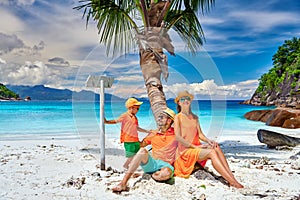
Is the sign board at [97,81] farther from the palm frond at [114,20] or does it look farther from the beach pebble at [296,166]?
the beach pebble at [296,166]

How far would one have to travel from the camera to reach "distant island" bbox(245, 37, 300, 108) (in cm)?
3391

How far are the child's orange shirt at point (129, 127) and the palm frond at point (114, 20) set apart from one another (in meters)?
1.40

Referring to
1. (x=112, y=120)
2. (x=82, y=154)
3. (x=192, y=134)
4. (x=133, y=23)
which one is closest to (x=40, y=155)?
(x=82, y=154)

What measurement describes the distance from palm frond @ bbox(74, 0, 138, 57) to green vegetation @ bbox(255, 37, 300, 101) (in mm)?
30879

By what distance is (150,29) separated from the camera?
5730 millimetres

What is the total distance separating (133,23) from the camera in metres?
6.53

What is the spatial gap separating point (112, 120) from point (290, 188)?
2.66 meters

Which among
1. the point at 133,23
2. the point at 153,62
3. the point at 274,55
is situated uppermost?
the point at 274,55

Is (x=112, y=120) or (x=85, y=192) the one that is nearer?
(x=85, y=192)

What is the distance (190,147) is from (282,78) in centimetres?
3612

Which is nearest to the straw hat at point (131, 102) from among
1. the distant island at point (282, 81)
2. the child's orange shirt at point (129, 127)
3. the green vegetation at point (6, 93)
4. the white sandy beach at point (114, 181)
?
the child's orange shirt at point (129, 127)

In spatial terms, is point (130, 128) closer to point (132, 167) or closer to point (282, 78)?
point (132, 167)

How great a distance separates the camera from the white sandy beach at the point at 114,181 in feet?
14.0

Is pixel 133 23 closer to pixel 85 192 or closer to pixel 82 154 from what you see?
pixel 82 154
